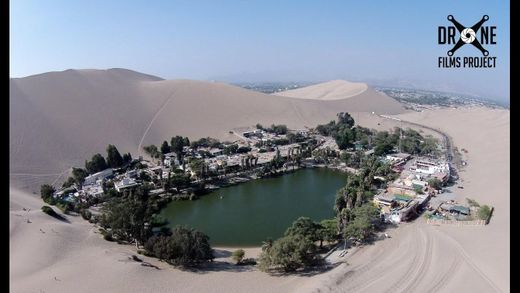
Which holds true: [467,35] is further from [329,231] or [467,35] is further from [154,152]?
[154,152]

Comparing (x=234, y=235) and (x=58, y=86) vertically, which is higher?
(x=58, y=86)

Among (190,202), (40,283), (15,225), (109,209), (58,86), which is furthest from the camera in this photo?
(58,86)

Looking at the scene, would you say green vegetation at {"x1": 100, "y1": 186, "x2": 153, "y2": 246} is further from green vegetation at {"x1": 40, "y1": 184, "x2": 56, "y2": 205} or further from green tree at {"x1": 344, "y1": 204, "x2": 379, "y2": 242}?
green tree at {"x1": 344, "y1": 204, "x2": 379, "y2": 242}

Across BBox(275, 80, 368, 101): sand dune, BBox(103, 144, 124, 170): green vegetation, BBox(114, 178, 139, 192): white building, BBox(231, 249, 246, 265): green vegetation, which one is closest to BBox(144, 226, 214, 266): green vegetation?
BBox(231, 249, 246, 265): green vegetation

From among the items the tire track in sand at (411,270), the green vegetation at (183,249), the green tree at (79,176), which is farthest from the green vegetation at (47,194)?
the tire track in sand at (411,270)

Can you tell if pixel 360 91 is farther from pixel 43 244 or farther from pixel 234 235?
pixel 43 244

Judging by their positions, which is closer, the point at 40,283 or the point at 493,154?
the point at 40,283

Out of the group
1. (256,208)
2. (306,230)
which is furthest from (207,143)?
(306,230)

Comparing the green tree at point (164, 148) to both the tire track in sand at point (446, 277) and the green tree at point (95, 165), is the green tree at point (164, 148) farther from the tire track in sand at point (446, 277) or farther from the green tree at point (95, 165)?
the tire track in sand at point (446, 277)

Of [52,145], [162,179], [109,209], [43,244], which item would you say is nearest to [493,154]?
[162,179]
